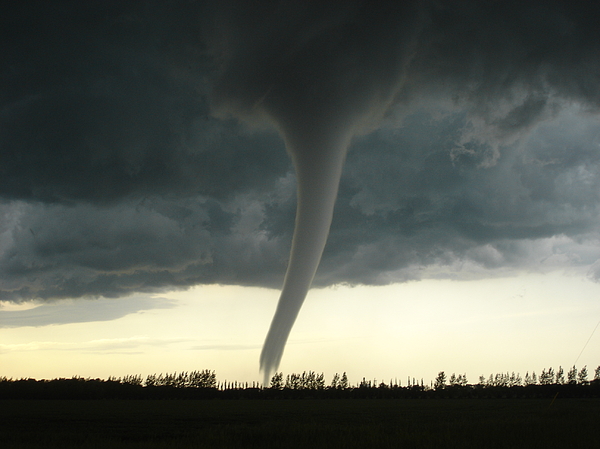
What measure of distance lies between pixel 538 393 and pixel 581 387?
861 inches

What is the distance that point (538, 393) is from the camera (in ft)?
582

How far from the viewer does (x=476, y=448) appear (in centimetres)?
2053

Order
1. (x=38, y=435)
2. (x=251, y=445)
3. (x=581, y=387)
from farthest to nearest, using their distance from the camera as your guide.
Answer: (x=581, y=387) < (x=38, y=435) < (x=251, y=445)

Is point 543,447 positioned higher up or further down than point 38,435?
higher up

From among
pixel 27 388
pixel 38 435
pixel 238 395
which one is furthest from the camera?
pixel 238 395

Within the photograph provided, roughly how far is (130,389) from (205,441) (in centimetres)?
17752

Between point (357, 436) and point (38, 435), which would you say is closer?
point (357, 436)

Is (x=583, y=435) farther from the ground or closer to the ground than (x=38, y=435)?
farther from the ground

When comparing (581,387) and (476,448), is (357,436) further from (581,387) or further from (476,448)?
(581,387)

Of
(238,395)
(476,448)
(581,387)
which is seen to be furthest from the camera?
(238,395)

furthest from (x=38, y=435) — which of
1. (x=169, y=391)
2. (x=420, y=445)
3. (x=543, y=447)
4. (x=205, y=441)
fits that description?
(x=169, y=391)

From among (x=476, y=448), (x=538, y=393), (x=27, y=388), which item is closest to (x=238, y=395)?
(x=27, y=388)

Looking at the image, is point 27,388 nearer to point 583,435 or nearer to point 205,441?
point 205,441

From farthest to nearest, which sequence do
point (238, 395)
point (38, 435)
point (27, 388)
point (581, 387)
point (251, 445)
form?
point (238, 395)
point (27, 388)
point (581, 387)
point (38, 435)
point (251, 445)
